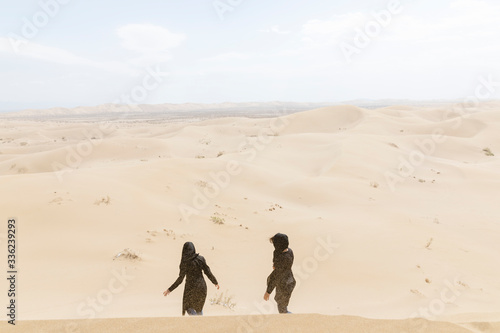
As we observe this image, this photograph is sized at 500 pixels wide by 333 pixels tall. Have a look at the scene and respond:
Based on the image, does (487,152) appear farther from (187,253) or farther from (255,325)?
(255,325)

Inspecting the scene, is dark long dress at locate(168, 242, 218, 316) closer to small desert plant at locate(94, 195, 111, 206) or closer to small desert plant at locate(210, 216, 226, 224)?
small desert plant at locate(210, 216, 226, 224)

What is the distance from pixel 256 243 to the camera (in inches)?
322

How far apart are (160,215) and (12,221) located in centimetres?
328

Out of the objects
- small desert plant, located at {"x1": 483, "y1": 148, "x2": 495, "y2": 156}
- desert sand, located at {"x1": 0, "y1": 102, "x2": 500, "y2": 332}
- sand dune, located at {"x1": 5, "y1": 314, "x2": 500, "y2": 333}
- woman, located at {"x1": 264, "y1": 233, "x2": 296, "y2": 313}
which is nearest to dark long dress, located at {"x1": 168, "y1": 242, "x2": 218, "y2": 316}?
desert sand, located at {"x1": 0, "y1": 102, "x2": 500, "y2": 332}

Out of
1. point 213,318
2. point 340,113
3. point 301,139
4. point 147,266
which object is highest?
point 340,113

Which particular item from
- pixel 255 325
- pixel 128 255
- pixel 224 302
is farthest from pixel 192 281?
pixel 128 255

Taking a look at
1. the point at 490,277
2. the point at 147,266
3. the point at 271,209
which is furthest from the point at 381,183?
the point at 147,266

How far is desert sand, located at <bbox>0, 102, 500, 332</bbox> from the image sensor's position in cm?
481

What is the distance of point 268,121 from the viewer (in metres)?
45.3

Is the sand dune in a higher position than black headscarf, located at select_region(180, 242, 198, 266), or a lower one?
lower

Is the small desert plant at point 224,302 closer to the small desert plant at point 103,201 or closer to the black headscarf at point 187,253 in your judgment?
the black headscarf at point 187,253

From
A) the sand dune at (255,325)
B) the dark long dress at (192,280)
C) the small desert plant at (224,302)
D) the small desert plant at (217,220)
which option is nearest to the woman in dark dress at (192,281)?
the dark long dress at (192,280)

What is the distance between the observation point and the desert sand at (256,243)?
4.81 meters

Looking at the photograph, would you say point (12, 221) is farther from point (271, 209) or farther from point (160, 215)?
point (271, 209)
